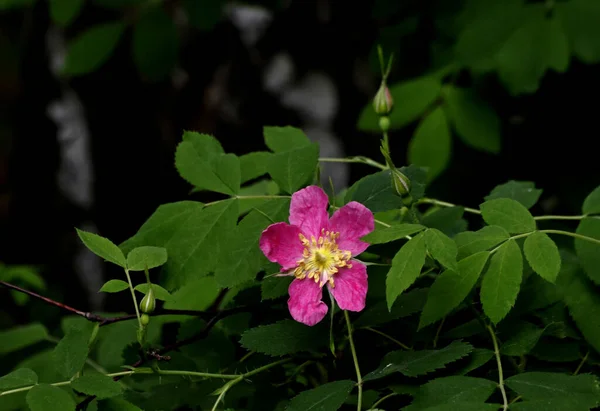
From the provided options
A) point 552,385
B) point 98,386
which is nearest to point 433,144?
point 552,385

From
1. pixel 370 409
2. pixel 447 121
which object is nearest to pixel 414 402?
pixel 370 409

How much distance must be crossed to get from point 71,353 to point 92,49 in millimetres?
1799

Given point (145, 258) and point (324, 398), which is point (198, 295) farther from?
point (324, 398)

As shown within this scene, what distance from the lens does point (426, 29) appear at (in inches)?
102

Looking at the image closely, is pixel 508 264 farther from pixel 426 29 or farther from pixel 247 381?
pixel 426 29

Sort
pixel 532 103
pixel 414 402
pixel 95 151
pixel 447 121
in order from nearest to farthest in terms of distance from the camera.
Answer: pixel 414 402 < pixel 447 121 < pixel 532 103 < pixel 95 151

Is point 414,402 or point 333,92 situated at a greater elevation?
point 414,402

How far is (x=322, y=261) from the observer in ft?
3.06

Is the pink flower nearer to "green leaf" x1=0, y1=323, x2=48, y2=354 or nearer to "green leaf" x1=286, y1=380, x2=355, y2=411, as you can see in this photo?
"green leaf" x1=286, y1=380, x2=355, y2=411

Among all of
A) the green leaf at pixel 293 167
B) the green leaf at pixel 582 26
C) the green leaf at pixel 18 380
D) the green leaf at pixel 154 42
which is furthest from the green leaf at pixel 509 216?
the green leaf at pixel 154 42

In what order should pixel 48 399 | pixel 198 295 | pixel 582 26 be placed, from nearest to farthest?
pixel 48 399
pixel 198 295
pixel 582 26

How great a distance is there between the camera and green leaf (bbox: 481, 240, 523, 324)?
873mm

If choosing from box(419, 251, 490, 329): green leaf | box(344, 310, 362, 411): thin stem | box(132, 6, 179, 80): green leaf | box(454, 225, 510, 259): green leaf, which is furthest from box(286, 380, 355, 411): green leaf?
box(132, 6, 179, 80): green leaf

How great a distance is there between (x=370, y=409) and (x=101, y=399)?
31 cm
